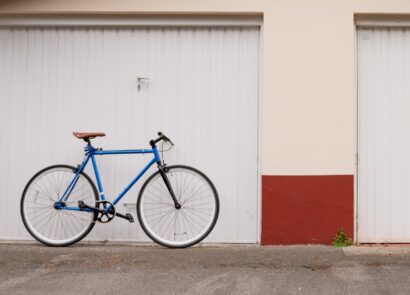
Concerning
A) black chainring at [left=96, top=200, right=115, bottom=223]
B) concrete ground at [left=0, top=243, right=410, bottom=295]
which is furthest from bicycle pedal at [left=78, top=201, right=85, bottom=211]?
concrete ground at [left=0, top=243, right=410, bottom=295]

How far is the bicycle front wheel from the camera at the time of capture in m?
5.79

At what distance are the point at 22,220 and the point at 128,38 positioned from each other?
7.57 ft

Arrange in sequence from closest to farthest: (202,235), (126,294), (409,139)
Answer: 1. (126,294)
2. (202,235)
3. (409,139)

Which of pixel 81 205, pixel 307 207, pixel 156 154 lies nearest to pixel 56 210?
pixel 81 205

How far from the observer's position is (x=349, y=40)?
5.71m

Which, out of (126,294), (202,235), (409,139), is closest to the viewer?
(126,294)

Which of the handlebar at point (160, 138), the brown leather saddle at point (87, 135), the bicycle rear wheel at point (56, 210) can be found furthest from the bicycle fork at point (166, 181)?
the bicycle rear wheel at point (56, 210)

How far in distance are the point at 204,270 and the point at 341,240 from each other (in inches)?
68.0

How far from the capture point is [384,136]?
232 inches

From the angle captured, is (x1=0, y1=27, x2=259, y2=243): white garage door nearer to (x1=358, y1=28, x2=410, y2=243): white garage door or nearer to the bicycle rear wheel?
the bicycle rear wheel

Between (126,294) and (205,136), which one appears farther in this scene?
(205,136)

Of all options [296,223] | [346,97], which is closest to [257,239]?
[296,223]

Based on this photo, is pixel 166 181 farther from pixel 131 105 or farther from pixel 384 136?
pixel 384 136

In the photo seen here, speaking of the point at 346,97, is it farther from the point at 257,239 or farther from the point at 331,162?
the point at 257,239
